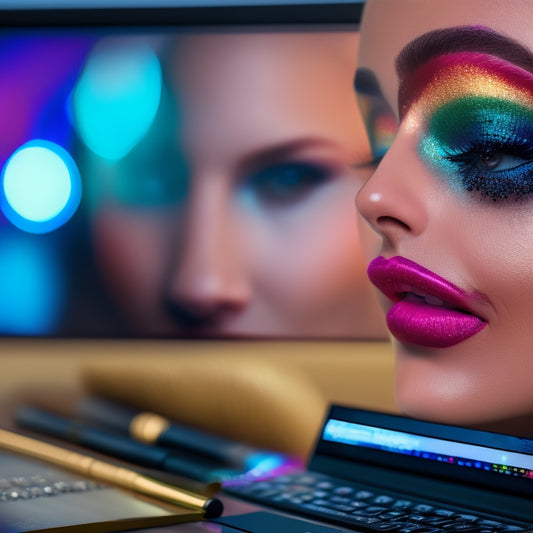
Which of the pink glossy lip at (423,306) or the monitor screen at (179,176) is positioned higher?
the monitor screen at (179,176)

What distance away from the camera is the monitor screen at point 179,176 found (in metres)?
0.79

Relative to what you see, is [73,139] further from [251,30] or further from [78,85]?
[251,30]

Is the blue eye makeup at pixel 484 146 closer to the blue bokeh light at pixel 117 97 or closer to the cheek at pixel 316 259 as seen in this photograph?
the cheek at pixel 316 259

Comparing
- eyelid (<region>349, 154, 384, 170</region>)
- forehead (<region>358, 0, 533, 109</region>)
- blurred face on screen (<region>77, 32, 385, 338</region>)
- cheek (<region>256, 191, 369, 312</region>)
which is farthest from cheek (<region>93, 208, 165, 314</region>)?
forehead (<region>358, 0, 533, 109</region>)

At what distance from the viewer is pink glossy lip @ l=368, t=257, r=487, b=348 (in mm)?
503

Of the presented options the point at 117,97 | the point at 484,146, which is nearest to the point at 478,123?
the point at 484,146

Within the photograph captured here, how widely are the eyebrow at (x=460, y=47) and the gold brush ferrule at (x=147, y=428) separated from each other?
15.3 inches

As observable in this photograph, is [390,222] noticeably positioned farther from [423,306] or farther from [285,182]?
[285,182]

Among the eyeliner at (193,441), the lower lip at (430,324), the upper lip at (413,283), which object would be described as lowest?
the eyeliner at (193,441)

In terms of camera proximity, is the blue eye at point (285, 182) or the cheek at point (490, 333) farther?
the blue eye at point (285, 182)

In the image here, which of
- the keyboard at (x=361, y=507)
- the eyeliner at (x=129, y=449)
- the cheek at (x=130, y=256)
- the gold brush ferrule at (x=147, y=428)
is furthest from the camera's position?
the cheek at (x=130, y=256)

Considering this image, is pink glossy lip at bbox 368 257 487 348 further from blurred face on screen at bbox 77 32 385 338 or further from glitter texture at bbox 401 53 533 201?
blurred face on screen at bbox 77 32 385 338

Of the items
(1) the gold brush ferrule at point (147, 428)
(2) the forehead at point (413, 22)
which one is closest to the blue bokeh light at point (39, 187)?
(1) the gold brush ferrule at point (147, 428)

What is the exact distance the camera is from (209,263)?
2.66 ft
